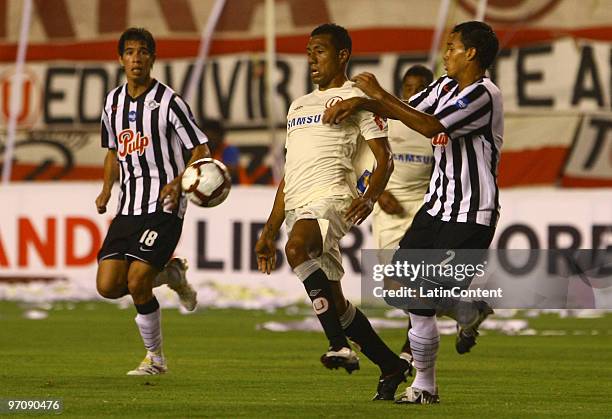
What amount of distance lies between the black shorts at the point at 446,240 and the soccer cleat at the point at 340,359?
39 centimetres

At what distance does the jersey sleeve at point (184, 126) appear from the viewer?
10.1 m

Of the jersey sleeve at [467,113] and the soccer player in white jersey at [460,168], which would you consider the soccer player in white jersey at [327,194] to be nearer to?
the soccer player in white jersey at [460,168]

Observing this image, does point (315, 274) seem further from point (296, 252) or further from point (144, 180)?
point (144, 180)

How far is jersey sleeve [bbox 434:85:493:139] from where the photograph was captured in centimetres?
805

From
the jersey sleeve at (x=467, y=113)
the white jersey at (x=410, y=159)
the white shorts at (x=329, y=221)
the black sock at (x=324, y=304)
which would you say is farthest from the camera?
the white jersey at (x=410, y=159)

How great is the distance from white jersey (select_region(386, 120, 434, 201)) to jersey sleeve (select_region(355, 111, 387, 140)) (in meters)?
2.77

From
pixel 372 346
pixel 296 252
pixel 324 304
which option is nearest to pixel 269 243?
pixel 296 252

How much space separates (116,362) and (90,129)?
12.2 metres

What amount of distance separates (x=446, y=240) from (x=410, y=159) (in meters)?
3.45

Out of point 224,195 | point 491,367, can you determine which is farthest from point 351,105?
point 491,367

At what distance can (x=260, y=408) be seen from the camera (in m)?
7.96

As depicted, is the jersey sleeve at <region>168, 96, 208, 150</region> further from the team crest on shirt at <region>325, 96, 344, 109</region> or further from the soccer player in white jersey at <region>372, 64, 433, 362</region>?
the soccer player in white jersey at <region>372, 64, 433, 362</region>

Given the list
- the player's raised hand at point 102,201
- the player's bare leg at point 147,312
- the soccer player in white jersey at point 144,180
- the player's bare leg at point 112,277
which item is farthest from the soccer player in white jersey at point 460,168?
the player's raised hand at point 102,201

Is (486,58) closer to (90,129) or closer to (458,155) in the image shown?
(458,155)
